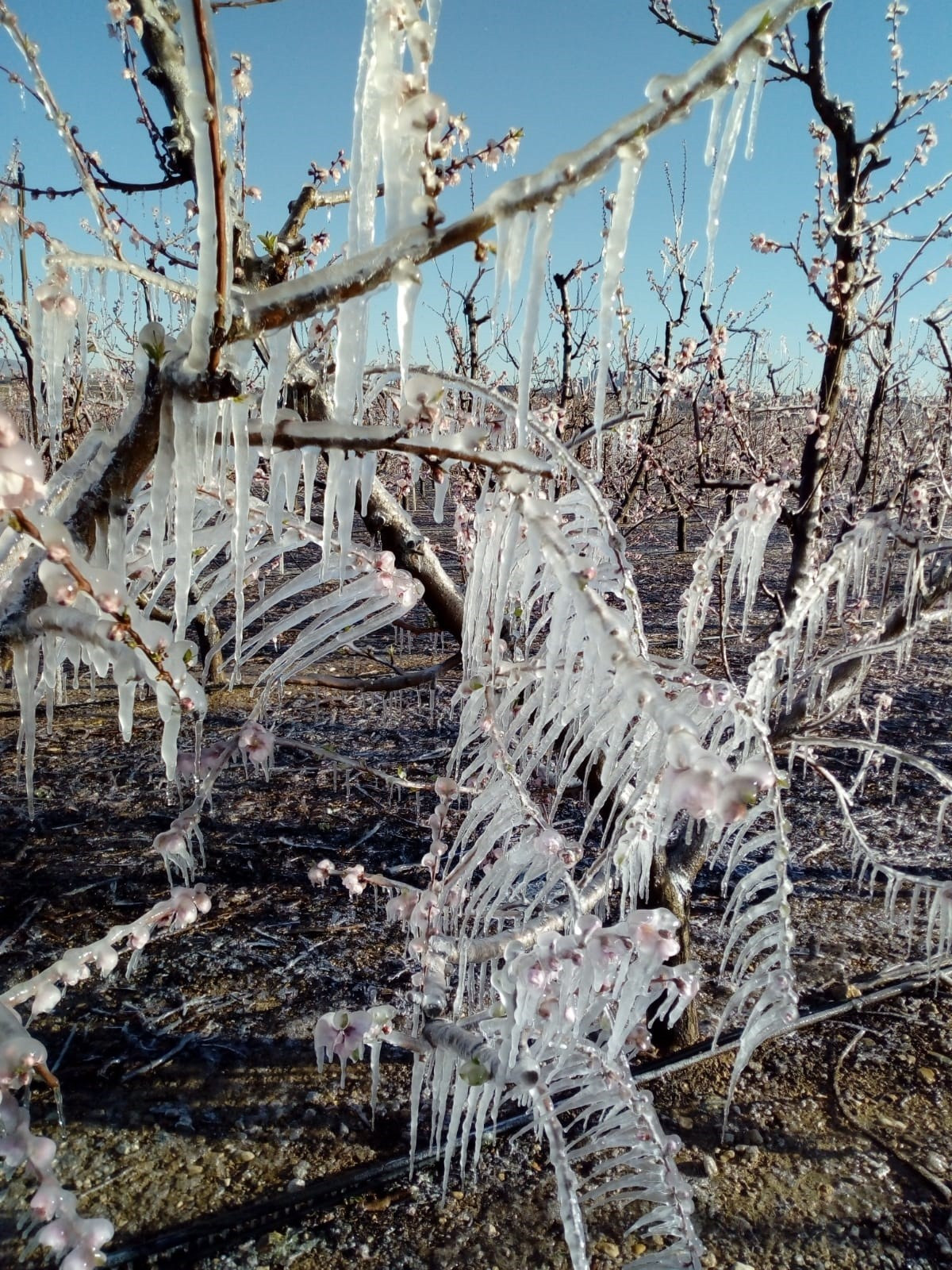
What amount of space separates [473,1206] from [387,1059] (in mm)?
611

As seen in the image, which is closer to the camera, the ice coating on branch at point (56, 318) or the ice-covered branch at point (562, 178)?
the ice-covered branch at point (562, 178)

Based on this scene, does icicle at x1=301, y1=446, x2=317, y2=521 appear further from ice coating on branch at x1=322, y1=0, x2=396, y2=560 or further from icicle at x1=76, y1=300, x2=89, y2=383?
icicle at x1=76, y1=300, x2=89, y2=383

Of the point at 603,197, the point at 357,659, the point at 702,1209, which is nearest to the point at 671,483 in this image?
the point at 603,197

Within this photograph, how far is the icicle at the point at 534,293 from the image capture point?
2.28ft

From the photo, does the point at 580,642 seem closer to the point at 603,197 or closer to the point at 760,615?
the point at 603,197

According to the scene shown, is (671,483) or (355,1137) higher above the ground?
(671,483)

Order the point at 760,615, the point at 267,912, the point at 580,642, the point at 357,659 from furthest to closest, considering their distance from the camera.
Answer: the point at 760,615 < the point at 357,659 < the point at 267,912 < the point at 580,642

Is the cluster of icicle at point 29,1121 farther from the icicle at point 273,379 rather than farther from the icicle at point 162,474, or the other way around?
the icicle at point 273,379

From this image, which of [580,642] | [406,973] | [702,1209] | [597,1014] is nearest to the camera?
[580,642]

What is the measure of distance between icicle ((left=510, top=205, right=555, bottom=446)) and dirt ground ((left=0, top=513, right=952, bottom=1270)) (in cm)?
201

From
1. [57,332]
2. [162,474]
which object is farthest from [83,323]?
[162,474]

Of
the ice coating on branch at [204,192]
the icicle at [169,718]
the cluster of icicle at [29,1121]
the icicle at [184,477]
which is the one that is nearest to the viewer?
the ice coating on branch at [204,192]

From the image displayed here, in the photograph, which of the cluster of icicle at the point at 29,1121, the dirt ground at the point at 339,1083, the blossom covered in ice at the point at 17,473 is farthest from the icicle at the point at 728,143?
the dirt ground at the point at 339,1083

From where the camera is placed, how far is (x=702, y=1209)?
194 centimetres
